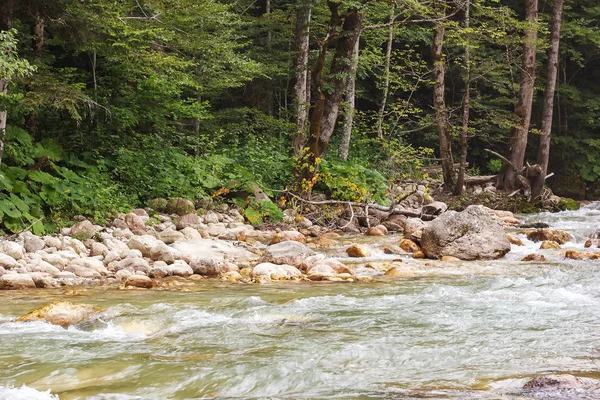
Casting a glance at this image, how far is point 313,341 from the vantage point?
488 cm

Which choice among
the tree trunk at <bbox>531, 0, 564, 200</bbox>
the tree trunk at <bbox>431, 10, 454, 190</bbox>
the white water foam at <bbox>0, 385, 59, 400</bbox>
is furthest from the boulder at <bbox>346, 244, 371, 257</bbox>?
the tree trunk at <bbox>531, 0, 564, 200</bbox>

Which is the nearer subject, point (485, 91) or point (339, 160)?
point (339, 160)

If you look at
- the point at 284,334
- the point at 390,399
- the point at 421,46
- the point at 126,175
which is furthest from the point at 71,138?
the point at 421,46

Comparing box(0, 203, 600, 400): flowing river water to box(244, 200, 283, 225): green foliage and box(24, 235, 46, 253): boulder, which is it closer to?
box(24, 235, 46, 253): boulder

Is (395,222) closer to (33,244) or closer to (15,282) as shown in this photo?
(33,244)

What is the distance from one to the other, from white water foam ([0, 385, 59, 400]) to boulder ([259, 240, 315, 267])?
5.22 metres

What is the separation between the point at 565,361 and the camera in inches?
167

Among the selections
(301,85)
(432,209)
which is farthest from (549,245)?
(301,85)

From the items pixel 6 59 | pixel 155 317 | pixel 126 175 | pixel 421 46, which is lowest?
pixel 155 317

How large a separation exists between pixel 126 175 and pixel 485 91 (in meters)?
17.4

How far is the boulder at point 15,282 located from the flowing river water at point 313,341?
1.00 ft

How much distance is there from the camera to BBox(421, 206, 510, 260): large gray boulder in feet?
31.5

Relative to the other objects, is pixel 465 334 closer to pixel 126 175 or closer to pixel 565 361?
pixel 565 361

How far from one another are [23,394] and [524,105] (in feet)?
52.4
